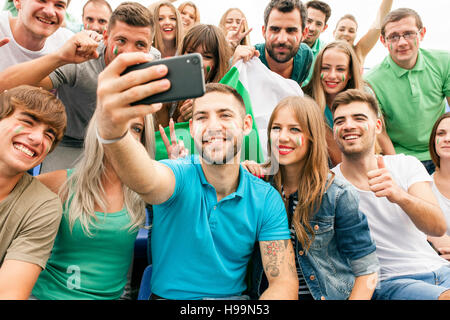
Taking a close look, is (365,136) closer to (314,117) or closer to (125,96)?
(314,117)

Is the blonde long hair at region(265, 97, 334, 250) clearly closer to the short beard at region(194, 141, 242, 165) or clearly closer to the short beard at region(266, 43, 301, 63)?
the short beard at region(194, 141, 242, 165)

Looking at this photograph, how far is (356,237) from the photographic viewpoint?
2.07 m

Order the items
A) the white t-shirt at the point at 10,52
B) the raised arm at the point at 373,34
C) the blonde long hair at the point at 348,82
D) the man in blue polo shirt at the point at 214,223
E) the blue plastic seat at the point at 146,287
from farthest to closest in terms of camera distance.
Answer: the raised arm at the point at 373,34
the blonde long hair at the point at 348,82
the white t-shirt at the point at 10,52
the blue plastic seat at the point at 146,287
the man in blue polo shirt at the point at 214,223

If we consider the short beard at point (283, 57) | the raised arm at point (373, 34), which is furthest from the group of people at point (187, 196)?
Result: the raised arm at point (373, 34)

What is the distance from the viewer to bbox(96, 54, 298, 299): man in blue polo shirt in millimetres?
1810

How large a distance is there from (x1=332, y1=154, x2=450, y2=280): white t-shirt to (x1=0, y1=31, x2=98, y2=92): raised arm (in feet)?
6.10

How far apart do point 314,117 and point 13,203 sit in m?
1.71

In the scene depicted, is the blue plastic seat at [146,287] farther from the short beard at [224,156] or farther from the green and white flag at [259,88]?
the green and white flag at [259,88]

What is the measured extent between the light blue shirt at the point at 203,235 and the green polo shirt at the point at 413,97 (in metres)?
2.53

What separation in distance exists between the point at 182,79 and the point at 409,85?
3.39 metres

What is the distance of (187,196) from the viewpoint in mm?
1825

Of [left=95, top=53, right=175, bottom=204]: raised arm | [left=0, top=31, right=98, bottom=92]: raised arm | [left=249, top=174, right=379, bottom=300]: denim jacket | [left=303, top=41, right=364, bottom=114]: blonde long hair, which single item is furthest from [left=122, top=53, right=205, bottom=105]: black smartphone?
[left=303, top=41, right=364, bottom=114]: blonde long hair

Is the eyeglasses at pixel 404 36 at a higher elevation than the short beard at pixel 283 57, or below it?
higher

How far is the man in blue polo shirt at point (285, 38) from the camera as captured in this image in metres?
3.56
